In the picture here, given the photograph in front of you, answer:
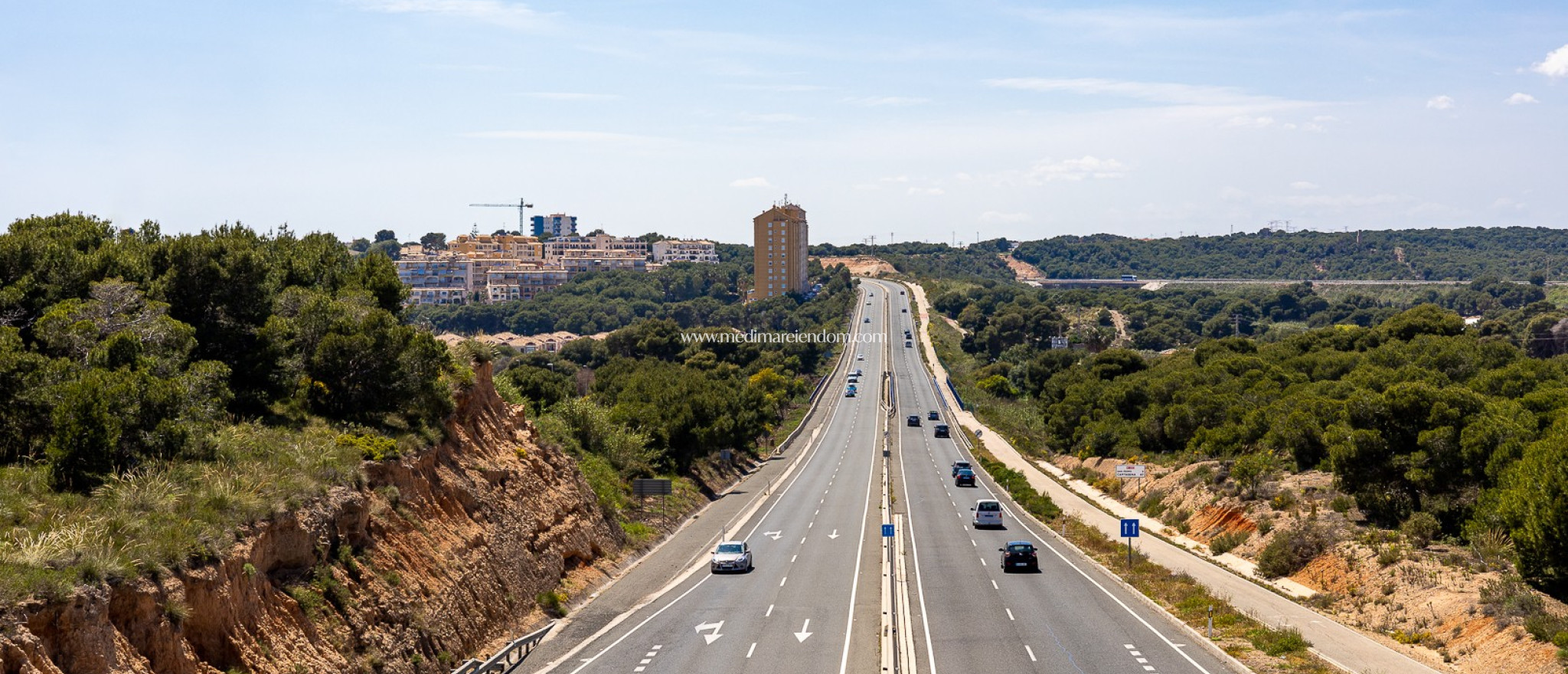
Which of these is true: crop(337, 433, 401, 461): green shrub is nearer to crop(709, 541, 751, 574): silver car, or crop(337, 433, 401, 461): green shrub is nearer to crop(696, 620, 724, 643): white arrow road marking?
crop(696, 620, 724, 643): white arrow road marking

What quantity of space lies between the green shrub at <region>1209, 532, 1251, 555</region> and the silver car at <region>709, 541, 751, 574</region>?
1861 centimetres

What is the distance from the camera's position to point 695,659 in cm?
2819

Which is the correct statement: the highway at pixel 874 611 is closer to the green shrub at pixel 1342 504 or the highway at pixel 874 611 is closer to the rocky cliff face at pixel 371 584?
the rocky cliff face at pixel 371 584

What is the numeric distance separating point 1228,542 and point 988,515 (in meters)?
12.3

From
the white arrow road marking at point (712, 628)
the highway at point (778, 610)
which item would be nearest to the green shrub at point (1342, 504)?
the highway at point (778, 610)

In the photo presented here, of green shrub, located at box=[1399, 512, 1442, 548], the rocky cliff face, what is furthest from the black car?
the rocky cliff face

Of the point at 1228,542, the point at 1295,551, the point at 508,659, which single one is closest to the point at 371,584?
the point at 508,659

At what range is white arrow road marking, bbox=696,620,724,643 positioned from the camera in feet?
101

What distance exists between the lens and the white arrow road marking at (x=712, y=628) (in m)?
30.9

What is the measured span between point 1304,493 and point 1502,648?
2156cm

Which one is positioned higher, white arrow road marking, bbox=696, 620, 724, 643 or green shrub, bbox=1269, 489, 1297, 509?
green shrub, bbox=1269, 489, 1297, 509

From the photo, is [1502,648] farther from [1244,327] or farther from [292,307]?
[1244,327]

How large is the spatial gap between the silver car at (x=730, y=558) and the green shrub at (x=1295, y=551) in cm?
1814

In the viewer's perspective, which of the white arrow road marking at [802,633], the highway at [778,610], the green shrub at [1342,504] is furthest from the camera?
the green shrub at [1342,504]
